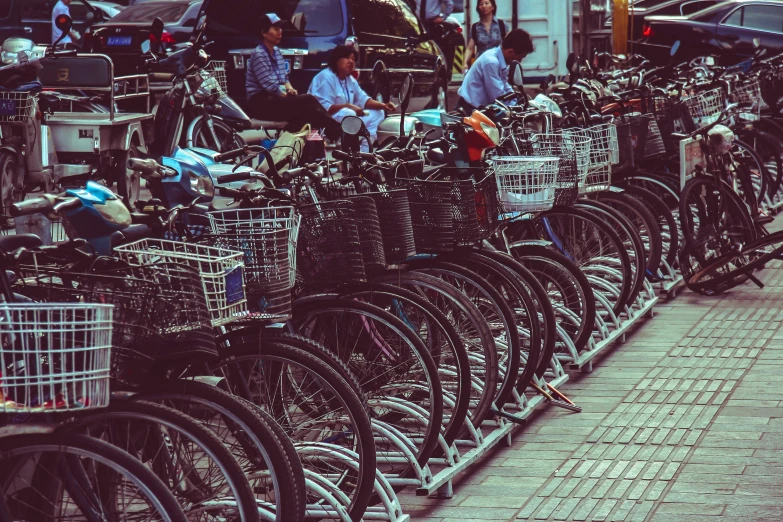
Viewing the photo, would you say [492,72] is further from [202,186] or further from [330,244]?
[330,244]

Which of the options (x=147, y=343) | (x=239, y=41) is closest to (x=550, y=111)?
Result: (x=147, y=343)

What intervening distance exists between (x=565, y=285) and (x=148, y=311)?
12.0 feet

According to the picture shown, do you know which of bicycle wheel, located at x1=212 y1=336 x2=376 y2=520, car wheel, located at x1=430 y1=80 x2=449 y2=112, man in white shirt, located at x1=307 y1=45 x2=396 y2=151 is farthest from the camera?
car wheel, located at x1=430 y1=80 x2=449 y2=112

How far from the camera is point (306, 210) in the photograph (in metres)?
4.81

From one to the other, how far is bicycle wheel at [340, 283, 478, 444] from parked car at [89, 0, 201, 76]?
837cm

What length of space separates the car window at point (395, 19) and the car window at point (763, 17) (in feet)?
24.8

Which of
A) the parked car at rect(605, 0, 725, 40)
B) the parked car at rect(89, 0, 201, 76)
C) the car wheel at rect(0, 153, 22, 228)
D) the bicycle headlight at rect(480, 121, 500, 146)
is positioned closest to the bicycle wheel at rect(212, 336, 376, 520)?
the bicycle headlight at rect(480, 121, 500, 146)

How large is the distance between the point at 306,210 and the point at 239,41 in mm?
10839

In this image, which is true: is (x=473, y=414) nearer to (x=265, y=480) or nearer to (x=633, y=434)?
Answer: (x=633, y=434)

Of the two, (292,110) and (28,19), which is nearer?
(292,110)

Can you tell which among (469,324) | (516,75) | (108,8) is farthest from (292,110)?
(108,8)

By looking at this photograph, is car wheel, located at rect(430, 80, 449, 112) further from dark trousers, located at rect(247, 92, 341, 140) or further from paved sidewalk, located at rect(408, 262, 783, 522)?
paved sidewalk, located at rect(408, 262, 783, 522)

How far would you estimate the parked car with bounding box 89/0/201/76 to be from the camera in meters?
15.5

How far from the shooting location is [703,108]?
10039 millimetres
